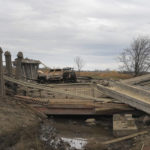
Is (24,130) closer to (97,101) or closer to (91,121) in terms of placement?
(91,121)

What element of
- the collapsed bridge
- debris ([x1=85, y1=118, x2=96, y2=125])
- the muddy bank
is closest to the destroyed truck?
the collapsed bridge

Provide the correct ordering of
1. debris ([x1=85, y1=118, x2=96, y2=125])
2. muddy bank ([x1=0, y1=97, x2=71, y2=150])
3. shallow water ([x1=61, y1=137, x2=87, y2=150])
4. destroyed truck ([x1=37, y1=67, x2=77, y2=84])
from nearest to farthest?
1. muddy bank ([x1=0, y1=97, x2=71, y2=150])
2. shallow water ([x1=61, y1=137, x2=87, y2=150])
3. debris ([x1=85, y1=118, x2=96, y2=125])
4. destroyed truck ([x1=37, y1=67, x2=77, y2=84])

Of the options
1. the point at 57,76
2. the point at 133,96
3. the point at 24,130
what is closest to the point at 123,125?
the point at 133,96

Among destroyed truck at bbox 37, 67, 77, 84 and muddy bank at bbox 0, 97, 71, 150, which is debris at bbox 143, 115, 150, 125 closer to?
muddy bank at bbox 0, 97, 71, 150

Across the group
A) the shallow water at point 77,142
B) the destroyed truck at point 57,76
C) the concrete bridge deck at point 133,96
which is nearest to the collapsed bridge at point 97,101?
the concrete bridge deck at point 133,96

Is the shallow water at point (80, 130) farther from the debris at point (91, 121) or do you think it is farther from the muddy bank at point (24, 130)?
the muddy bank at point (24, 130)

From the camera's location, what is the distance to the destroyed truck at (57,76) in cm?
2112

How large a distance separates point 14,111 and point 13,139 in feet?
7.20

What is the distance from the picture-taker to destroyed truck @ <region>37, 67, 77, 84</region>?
21.1m

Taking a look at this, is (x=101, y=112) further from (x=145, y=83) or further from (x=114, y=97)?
(x=145, y=83)

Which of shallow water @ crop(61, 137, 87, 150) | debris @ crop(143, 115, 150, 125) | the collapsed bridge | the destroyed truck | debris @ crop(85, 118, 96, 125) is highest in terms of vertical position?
the destroyed truck

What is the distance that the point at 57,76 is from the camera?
69.6 feet

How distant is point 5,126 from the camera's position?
23.5ft

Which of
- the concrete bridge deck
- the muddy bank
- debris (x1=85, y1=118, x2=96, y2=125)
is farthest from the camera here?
debris (x1=85, y1=118, x2=96, y2=125)
